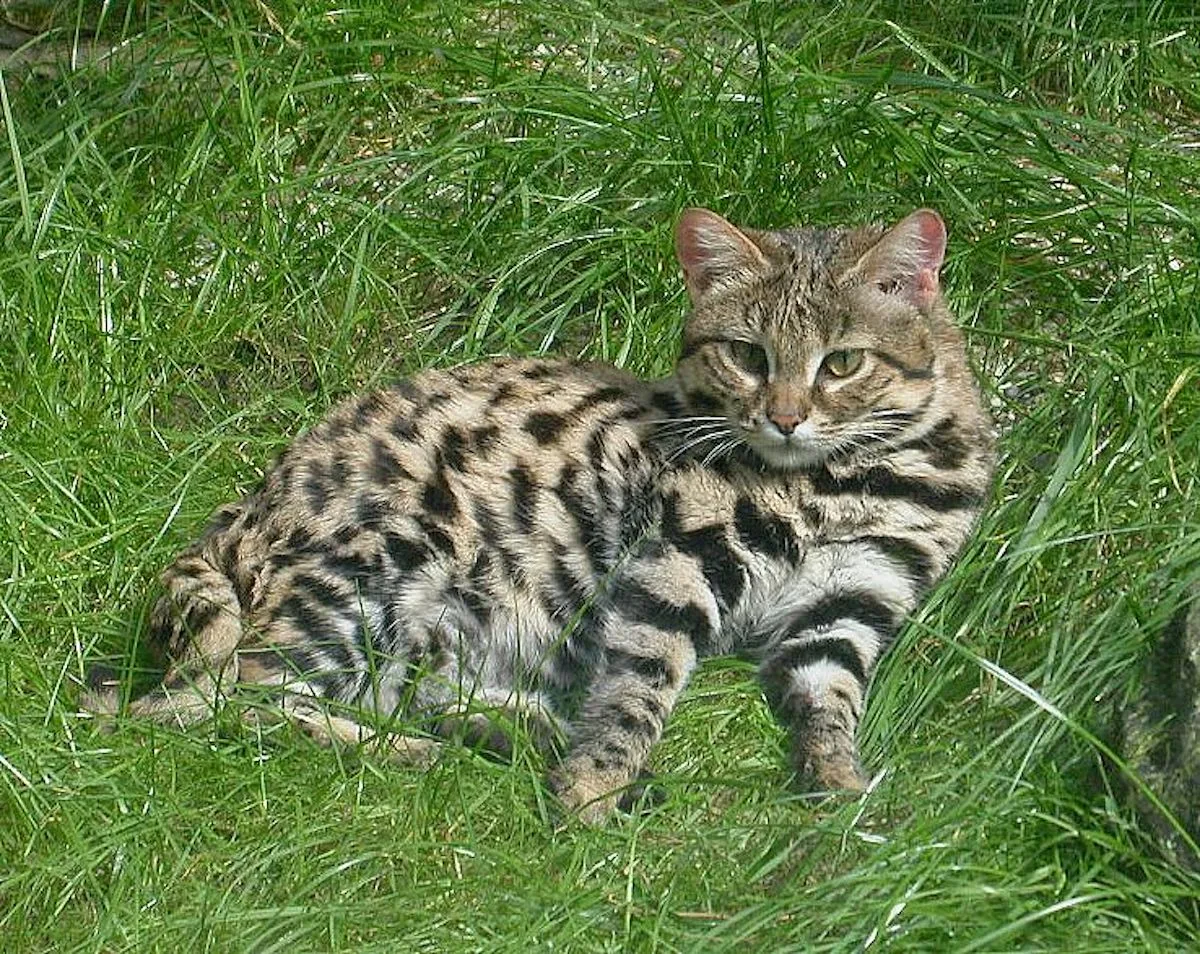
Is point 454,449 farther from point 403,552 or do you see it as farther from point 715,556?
point 715,556

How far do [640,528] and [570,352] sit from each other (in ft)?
3.78

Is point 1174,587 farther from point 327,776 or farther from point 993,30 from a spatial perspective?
point 993,30

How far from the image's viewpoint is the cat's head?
5043 millimetres

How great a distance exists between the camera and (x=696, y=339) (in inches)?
207

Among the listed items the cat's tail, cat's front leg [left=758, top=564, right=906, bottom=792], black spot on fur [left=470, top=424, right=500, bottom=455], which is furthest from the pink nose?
the cat's tail

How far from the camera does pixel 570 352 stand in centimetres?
619

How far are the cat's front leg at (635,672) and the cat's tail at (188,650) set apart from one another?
0.84 m

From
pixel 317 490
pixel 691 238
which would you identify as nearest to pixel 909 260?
pixel 691 238

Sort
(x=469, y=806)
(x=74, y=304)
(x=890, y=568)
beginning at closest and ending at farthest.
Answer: (x=469, y=806), (x=890, y=568), (x=74, y=304)

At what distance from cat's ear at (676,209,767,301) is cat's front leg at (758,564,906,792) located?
0.83m

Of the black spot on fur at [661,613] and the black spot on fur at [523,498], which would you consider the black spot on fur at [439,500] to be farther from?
the black spot on fur at [661,613]

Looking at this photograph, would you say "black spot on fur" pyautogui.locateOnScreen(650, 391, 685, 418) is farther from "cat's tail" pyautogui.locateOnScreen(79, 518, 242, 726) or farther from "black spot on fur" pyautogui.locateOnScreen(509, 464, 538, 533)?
"cat's tail" pyautogui.locateOnScreen(79, 518, 242, 726)

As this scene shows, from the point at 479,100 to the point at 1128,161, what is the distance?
6.66 ft

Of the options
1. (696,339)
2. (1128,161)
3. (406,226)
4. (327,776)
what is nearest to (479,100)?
(406,226)
